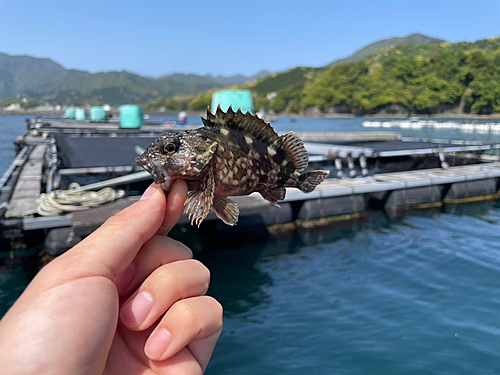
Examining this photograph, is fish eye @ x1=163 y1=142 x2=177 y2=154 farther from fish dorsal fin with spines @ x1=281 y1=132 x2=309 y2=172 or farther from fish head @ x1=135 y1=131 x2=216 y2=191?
fish dorsal fin with spines @ x1=281 y1=132 x2=309 y2=172

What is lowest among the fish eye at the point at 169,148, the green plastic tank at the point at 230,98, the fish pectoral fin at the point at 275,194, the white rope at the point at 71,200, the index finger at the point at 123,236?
the white rope at the point at 71,200

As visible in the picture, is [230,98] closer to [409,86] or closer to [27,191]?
[27,191]

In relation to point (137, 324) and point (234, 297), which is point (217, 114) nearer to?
point (137, 324)

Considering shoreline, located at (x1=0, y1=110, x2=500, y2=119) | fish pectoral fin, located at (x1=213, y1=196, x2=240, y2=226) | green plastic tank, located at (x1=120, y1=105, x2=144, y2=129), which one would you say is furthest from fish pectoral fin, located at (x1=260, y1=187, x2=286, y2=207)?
shoreline, located at (x1=0, y1=110, x2=500, y2=119)

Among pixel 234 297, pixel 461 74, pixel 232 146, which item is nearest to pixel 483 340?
pixel 234 297

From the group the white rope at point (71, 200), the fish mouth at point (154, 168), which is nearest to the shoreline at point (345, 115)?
the white rope at point (71, 200)

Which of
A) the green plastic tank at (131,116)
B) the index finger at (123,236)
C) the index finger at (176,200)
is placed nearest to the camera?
the index finger at (123,236)

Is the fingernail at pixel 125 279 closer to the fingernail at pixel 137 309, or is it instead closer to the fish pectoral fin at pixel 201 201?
the fingernail at pixel 137 309

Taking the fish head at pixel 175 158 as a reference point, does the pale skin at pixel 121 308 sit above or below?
below
